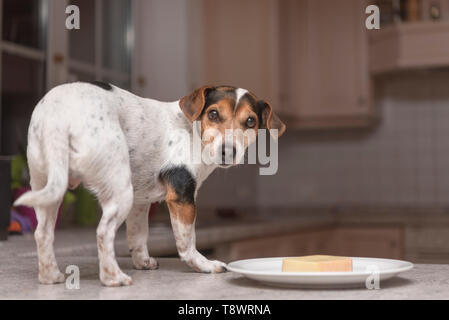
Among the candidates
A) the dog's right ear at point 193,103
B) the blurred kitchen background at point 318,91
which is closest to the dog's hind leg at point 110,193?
the dog's right ear at point 193,103

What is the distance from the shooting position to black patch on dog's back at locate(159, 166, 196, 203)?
A: 0.91 m

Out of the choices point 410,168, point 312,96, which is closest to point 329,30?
point 312,96

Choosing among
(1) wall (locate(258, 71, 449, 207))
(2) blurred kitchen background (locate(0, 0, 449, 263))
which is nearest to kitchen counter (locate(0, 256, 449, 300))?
(2) blurred kitchen background (locate(0, 0, 449, 263))

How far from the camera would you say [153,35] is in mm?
3420

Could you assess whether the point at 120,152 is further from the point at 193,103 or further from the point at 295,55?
the point at 295,55

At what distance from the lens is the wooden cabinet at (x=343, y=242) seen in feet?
9.34

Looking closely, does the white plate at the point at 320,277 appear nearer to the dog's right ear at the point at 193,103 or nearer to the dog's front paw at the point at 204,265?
the dog's front paw at the point at 204,265

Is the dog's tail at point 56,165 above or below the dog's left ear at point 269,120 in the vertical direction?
below

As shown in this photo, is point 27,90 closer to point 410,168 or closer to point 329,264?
point 329,264

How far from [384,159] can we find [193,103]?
3.03 metres

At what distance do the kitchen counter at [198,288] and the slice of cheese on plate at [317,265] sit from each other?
30mm

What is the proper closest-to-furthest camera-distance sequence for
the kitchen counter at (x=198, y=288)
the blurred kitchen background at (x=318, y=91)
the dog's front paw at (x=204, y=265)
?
the kitchen counter at (x=198, y=288)
the dog's front paw at (x=204, y=265)
the blurred kitchen background at (x=318, y=91)
